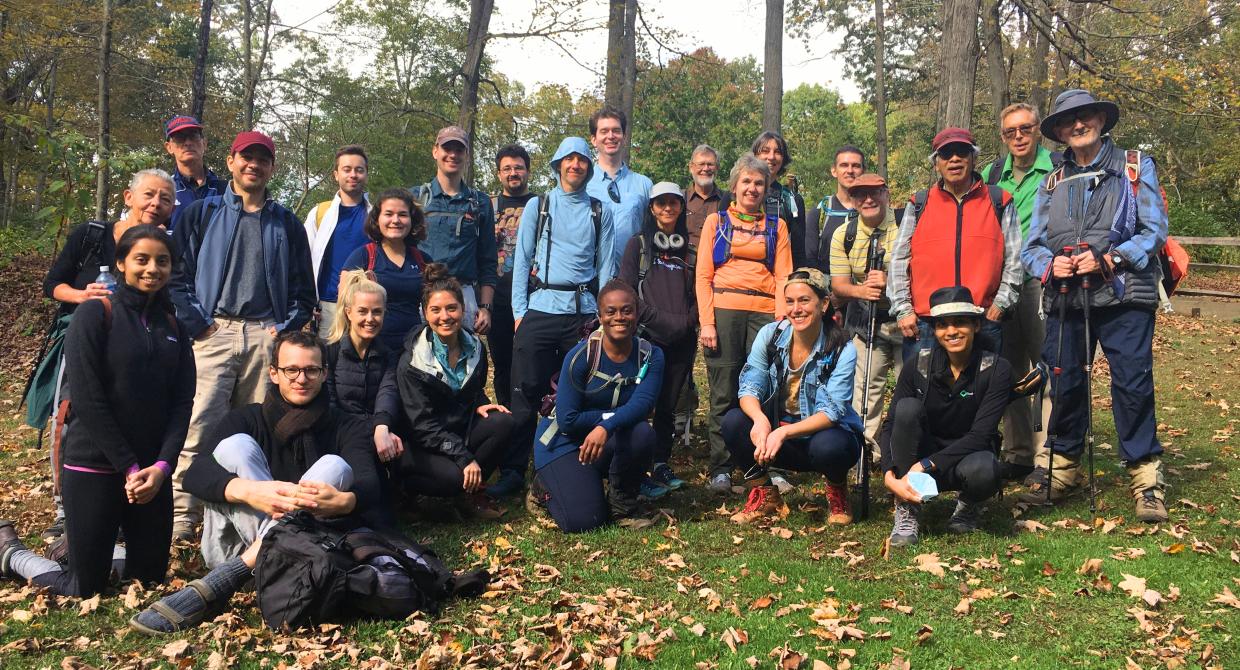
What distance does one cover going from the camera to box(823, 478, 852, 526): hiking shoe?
5957mm

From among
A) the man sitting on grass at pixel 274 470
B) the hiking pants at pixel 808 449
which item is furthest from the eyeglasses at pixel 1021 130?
the man sitting on grass at pixel 274 470

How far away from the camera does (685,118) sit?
30.4m

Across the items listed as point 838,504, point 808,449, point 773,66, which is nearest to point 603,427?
point 808,449

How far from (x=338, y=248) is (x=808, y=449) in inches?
149

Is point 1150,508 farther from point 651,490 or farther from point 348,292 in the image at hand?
point 348,292

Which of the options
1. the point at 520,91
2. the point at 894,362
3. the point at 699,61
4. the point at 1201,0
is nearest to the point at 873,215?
the point at 894,362

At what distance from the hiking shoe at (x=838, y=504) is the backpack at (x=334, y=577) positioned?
9.05ft

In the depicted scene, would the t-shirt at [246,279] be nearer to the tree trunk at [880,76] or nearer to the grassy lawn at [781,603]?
the grassy lawn at [781,603]

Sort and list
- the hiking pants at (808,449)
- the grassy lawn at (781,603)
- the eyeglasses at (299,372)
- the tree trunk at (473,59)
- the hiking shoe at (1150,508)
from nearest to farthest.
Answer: the grassy lawn at (781,603) → the eyeglasses at (299,372) → the hiking shoe at (1150,508) → the hiking pants at (808,449) → the tree trunk at (473,59)

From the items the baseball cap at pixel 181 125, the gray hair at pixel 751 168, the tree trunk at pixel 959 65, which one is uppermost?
the tree trunk at pixel 959 65

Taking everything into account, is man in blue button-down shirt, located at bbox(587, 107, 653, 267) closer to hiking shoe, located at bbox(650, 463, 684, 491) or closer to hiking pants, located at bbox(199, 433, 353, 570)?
hiking shoe, located at bbox(650, 463, 684, 491)

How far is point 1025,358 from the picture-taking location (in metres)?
6.68

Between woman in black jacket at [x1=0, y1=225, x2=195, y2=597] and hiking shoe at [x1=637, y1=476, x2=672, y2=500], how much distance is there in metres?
3.22

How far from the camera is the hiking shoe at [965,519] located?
18.5 ft
